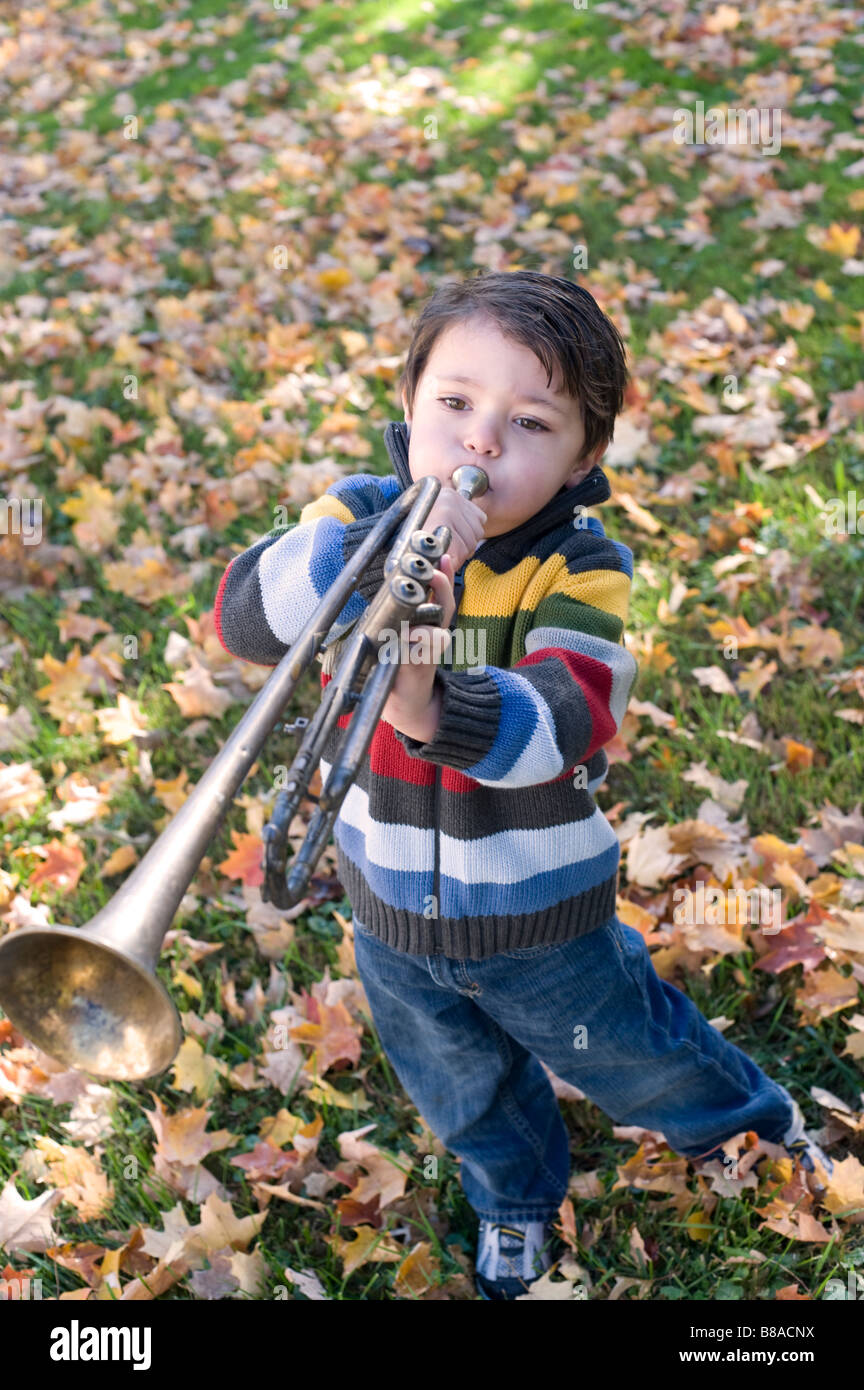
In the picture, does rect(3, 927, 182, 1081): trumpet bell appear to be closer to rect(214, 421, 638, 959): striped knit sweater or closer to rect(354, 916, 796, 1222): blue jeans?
rect(214, 421, 638, 959): striped knit sweater

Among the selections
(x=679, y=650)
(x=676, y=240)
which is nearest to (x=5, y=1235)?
(x=679, y=650)

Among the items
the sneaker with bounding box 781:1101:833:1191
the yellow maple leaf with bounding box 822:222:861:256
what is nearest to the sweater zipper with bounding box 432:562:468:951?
the sneaker with bounding box 781:1101:833:1191

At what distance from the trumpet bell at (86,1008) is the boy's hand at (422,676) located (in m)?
0.51

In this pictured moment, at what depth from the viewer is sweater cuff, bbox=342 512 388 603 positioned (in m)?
1.89

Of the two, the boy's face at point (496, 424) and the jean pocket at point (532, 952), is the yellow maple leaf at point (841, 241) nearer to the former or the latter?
the boy's face at point (496, 424)

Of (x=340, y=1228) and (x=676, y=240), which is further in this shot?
(x=676, y=240)

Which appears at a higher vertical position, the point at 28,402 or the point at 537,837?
the point at 28,402

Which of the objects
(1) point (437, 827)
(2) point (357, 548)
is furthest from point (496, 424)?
(1) point (437, 827)

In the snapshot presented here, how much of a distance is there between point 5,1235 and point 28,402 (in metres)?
3.97

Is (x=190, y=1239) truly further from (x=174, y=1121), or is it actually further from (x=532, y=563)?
(x=532, y=563)

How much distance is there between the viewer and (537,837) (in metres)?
2.02

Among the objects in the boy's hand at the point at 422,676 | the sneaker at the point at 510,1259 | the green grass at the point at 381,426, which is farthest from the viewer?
the green grass at the point at 381,426

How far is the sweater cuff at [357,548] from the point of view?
1886 mm

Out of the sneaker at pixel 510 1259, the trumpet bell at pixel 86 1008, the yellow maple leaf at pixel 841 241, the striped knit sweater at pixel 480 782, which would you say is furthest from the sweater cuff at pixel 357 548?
the yellow maple leaf at pixel 841 241
